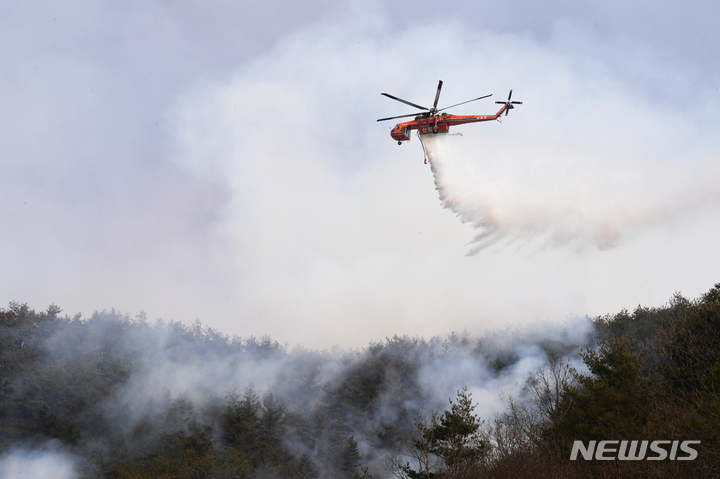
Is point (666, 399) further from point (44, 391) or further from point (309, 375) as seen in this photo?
point (44, 391)

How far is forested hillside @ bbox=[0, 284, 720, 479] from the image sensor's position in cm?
3172

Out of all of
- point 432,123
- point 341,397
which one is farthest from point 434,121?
point 341,397

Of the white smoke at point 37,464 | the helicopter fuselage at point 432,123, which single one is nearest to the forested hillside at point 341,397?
the white smoke at point 37,464

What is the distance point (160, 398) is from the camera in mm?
55844

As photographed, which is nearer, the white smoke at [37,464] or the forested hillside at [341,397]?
the forested hillside at [341,397]

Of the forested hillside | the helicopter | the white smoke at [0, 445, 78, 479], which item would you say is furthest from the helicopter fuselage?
the white smoke at [0, 445, 78, 479]

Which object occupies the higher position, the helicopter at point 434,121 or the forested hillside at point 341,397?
the helicopter at point 434,121

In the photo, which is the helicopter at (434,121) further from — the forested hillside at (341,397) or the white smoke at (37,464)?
the white smoke at (37,464)

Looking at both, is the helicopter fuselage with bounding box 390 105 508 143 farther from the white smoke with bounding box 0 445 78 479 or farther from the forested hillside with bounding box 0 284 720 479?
the white smoke with bounding box 0 445 78 479

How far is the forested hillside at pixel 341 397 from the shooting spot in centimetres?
3172

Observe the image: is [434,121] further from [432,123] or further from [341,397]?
[341,397]

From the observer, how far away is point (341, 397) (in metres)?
68.1

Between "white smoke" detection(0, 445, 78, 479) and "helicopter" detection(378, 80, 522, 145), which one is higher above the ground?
"helicopter" detection(378, 80, 522, 145)

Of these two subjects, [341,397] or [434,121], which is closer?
[434,121]
